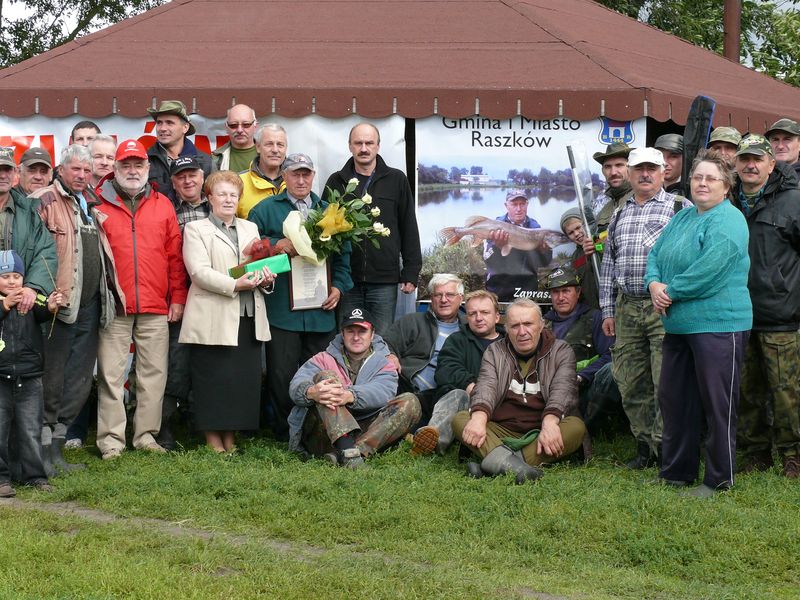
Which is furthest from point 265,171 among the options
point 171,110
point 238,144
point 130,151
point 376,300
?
point 376,300

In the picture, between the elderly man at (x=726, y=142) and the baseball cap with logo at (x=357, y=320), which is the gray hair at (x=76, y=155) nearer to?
the baseball cap with logo at (x=357, y=320)

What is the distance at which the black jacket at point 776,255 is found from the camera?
7.04m

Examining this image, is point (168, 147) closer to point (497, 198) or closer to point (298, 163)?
point (298, 163)

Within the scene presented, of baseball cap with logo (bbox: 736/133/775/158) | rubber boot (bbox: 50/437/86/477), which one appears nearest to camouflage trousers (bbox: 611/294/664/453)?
baseball cap with logo (bbox: 736/133/775/158)

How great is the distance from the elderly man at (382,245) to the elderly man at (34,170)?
A: 2030 millimetres

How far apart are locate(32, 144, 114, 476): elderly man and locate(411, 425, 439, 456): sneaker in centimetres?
215

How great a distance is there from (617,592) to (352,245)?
4071mm

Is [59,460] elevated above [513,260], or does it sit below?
below

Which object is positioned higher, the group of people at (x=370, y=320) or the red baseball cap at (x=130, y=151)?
the red baseball cap at (x=130, y=151)

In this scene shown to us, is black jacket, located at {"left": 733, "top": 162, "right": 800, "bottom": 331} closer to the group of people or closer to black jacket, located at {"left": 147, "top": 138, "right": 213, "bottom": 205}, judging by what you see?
the group of people

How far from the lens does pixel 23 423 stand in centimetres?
674

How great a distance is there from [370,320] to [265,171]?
1316 mm

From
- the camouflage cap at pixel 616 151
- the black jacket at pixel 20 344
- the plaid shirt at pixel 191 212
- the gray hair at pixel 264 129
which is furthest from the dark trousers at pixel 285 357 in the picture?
the camouflage cap at pixel 616 151

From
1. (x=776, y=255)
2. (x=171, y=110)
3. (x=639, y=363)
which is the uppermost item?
(x=171, y=110)
